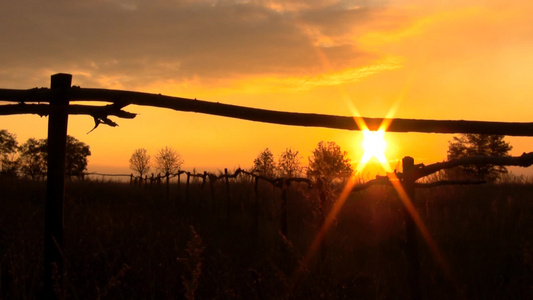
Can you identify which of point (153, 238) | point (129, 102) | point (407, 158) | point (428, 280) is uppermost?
point (129, 102)

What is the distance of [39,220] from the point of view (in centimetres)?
843

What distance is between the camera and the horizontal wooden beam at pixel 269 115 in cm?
334

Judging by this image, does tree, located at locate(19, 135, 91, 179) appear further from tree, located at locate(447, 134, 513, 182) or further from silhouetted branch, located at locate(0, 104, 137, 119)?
silhouetted branch, located at locate(0, 104, 137, 119)

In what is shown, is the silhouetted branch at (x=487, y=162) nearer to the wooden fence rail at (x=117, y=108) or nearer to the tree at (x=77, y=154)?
the wooden fence rail at (x=117, y=108)

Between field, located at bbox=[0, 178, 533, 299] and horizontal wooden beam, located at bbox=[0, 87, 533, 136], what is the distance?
0.95 m

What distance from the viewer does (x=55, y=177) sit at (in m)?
3.35

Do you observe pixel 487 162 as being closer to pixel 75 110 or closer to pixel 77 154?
pixel 75 110

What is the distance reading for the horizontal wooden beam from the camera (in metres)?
3.34

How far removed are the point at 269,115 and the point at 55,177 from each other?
1615 mm

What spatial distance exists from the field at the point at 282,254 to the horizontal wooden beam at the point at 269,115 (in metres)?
0.95

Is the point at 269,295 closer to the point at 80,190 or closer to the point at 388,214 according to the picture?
the point at 388,214

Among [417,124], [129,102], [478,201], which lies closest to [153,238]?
[129,102]

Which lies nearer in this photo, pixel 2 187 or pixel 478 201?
pixel 478 201

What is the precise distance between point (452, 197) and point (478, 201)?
2.56 ft
